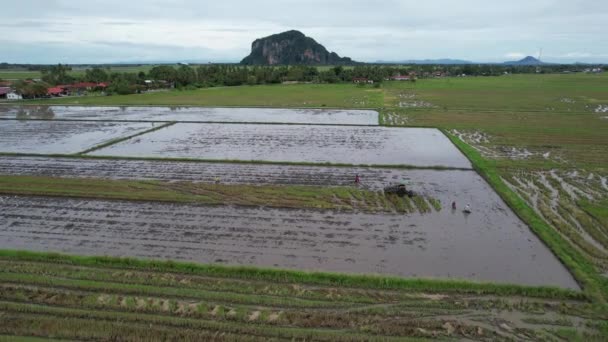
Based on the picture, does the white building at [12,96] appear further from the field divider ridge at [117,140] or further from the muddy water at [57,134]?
the field divider ridge at [117,140]

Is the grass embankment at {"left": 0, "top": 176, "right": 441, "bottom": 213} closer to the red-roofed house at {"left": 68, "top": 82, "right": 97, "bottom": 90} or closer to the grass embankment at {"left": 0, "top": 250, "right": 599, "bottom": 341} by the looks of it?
the grass embankment at {"left": 0, "top": 250, "right": 599, "bottom": 341}

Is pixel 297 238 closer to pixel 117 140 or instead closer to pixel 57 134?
pixel 117 140

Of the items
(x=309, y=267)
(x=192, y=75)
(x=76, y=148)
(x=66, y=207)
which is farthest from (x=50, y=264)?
(x=192, y=75)

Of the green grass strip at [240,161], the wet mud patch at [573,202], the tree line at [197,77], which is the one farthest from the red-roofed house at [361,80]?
the wet mud patch at [573,202]

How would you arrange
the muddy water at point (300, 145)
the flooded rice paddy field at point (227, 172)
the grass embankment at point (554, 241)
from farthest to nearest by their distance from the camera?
1. the muddy water at point (300, 145)
2. the flooded rice paddy field at point (227, 172)
3. the grass embankment at point (554, 241)

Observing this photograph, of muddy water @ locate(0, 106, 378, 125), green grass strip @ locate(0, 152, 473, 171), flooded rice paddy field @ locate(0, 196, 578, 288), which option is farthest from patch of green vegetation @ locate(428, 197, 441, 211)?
muddy water @ locate(0, 106, 378, 125)

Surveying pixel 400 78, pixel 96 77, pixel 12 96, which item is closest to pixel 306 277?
pixel 12 96

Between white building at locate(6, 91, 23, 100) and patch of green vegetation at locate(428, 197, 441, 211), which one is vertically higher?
white building at locate(6, 91, 23, 100)

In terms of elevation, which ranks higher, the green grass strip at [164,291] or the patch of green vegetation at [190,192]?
the patch of green vegetation at [190,192]

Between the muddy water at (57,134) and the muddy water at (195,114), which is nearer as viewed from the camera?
the muddy water at (57,134)
